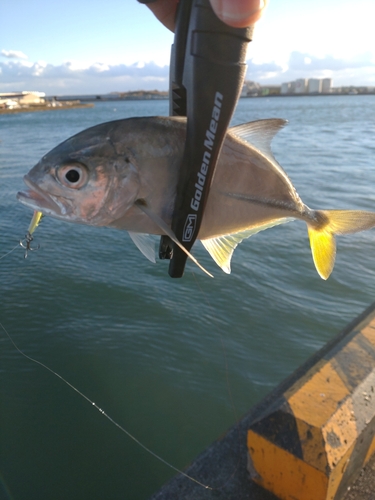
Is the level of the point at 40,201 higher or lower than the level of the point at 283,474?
higher

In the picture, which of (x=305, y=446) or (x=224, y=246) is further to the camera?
(x=305, y=446)

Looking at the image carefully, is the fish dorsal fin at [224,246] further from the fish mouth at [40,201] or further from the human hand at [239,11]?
the human hand at [239,11]

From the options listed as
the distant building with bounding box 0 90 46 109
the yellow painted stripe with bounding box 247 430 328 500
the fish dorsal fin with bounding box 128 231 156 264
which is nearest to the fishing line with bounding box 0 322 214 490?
the yellow painted stripe with bounding box 247 430 328 500

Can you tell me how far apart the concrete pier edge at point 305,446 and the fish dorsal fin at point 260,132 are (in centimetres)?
189

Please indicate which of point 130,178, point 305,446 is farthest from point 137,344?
point 130,178

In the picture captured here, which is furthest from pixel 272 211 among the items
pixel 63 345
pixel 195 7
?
pixel 63 345

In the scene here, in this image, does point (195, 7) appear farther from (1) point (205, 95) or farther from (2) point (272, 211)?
(2) point (272, 211)

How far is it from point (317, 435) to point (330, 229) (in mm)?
1440

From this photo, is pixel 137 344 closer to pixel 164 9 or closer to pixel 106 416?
pixel 106 416

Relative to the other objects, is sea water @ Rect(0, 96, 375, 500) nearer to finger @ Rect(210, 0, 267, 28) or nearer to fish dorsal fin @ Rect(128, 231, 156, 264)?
fish dorsal fin @ Rect(128, 231, 156, 264)

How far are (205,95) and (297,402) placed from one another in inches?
92.0

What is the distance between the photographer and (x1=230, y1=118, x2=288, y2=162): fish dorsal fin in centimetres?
185

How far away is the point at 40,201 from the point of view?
4.96 ft

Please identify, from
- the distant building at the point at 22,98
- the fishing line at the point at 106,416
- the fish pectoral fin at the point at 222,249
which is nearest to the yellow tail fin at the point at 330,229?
the fish pectoral fin at the point at 222,249
